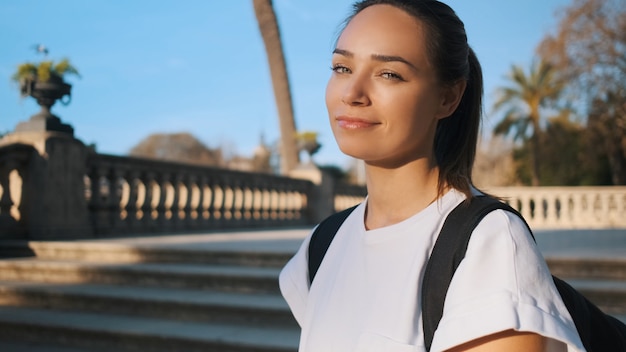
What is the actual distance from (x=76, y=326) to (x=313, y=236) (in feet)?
10.3

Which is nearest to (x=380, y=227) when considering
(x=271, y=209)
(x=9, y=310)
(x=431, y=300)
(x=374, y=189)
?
(x=374, y=189)

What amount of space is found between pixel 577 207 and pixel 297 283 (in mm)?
17216

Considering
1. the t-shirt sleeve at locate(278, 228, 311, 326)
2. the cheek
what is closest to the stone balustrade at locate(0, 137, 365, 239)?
the t-shirt sleeve at locate(278, 228, 311, 326)

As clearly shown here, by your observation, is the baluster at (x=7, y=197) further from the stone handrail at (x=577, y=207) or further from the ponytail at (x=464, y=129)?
the stone handrail at (x=577, y=207)

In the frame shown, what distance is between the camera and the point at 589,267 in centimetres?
408

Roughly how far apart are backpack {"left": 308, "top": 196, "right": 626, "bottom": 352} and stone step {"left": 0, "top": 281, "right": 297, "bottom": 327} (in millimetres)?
2863

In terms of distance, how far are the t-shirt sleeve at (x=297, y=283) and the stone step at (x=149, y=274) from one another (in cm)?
295

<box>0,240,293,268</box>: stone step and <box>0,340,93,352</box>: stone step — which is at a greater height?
<box>0,240,293,268</box>: stone step

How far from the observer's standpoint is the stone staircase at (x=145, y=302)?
11.8 feet

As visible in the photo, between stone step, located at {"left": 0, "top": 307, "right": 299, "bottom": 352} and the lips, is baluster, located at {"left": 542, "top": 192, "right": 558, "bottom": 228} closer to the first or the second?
stone step, located at {"left": 0, "top": 307, "right": 299, "bottom": 352}

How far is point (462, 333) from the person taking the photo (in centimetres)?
78

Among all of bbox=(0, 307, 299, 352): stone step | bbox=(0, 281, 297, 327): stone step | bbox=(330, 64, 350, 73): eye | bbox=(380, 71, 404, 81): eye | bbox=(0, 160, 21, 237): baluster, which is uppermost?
bbox=(330, 64, 350, 73): eye

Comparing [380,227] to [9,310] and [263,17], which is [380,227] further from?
[263,17]

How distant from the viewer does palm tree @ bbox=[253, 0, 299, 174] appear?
14.6 metres
